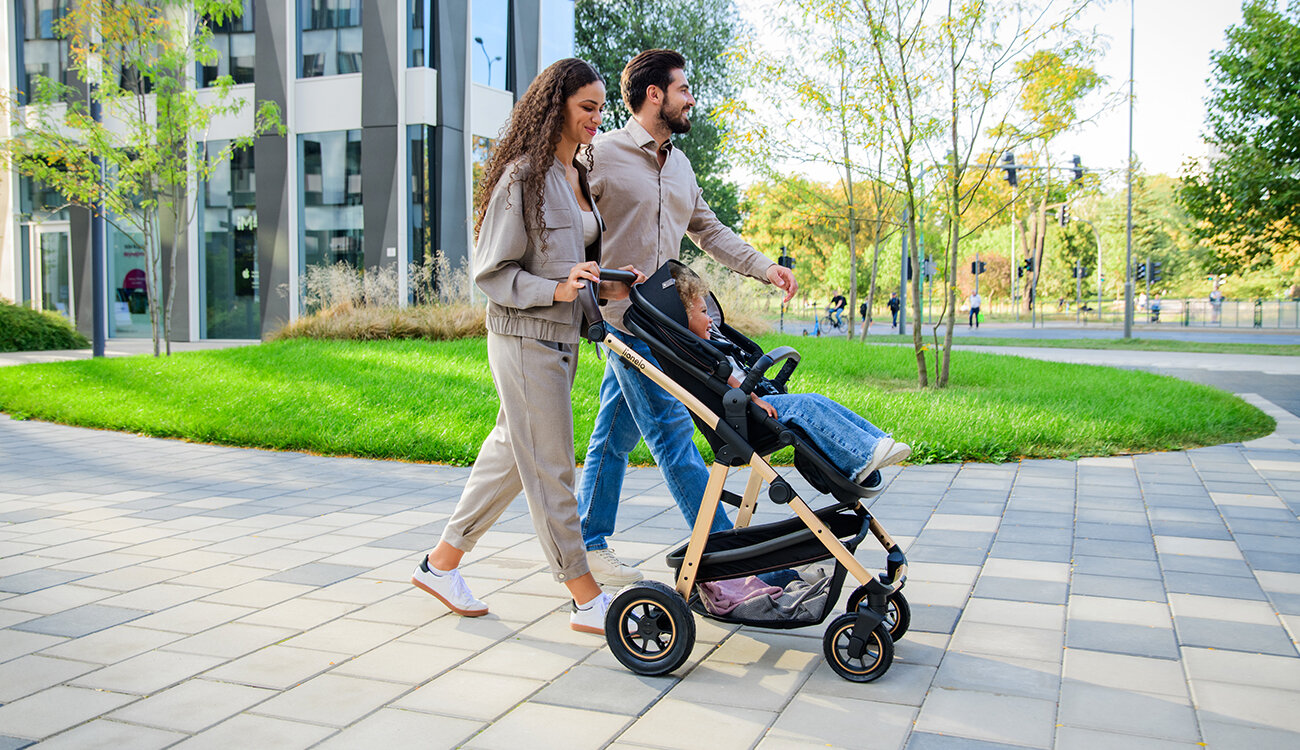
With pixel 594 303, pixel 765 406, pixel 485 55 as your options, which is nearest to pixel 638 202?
pixel 594 303

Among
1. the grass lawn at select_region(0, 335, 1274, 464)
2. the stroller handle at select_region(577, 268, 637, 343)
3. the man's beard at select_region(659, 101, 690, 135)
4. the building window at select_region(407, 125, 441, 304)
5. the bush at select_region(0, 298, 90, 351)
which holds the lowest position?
the grass lawn at select_region(0, 335, 1274, 464)

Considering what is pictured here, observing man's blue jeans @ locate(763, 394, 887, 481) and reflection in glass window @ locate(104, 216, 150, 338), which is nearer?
man's blue jeans @ locate(763, 394, 887, 481)

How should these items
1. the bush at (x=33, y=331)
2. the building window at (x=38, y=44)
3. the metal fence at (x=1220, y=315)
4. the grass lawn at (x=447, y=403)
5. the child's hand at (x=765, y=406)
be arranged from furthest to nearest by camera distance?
1. the metal fence at (x=1220, y=315)
2. the building window at (x=38, y=44)
3. the bush at (x=33, y=331)
4. the grass lawn at (x=447, y=403)
5. the child's hand at (x=765, y=406)

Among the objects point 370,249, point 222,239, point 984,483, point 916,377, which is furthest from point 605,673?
point 222,239

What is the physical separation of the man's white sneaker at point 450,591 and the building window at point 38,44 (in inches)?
994

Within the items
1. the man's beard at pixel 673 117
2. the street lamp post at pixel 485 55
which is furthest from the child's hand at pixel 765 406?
the street lamp post at pixel 485 55

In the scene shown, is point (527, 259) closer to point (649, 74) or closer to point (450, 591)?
point (649, 74)

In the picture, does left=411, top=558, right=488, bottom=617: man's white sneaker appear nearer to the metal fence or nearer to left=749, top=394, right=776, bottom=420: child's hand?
left=749, top=394, right=776, bottom=420: child's hand

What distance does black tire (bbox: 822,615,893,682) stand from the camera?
304cm

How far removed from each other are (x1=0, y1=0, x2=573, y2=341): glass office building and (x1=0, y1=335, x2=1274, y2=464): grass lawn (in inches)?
328

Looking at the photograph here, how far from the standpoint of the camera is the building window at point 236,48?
22672 millimetres

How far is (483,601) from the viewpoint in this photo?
3.94 meters

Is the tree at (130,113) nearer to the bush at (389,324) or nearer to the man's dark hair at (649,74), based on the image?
the bush at (389,324)

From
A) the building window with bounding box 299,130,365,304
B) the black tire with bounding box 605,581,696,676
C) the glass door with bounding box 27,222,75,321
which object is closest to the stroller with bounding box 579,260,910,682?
the black tire with bounding box 605,581,696,676
